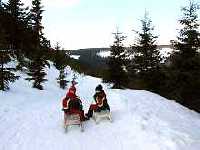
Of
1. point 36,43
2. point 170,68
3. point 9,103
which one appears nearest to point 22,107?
point 9,103

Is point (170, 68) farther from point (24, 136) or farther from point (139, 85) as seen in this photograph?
point (24, 136)

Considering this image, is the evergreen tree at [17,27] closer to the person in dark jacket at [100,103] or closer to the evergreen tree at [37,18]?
the evergreen tree at [37,18]

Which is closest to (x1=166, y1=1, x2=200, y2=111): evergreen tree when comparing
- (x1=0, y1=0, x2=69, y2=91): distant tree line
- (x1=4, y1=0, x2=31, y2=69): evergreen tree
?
(x1=0, y1=0, x2=69, y2=91): distant tree line

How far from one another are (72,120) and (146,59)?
83.3 feet

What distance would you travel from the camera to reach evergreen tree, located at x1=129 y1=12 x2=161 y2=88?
1544 inches

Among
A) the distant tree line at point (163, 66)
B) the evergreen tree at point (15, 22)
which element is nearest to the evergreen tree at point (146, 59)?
the distant tree line at point (163, 66)

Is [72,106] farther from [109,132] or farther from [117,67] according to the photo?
[117,67]

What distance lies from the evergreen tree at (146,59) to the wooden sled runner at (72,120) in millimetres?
24596

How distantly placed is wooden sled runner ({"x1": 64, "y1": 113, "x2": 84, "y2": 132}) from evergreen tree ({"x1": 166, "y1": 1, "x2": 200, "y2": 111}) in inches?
735

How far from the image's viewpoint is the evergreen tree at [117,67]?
138ft

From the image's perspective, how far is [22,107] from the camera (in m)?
21.0

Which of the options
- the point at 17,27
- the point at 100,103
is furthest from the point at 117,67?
the point at 100,103

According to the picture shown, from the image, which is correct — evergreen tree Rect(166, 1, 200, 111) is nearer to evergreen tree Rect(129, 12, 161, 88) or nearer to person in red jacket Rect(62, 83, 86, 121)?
evergreen tree Rect(129, 12, 161, 88)

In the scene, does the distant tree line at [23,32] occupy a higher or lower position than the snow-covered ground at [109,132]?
higher
